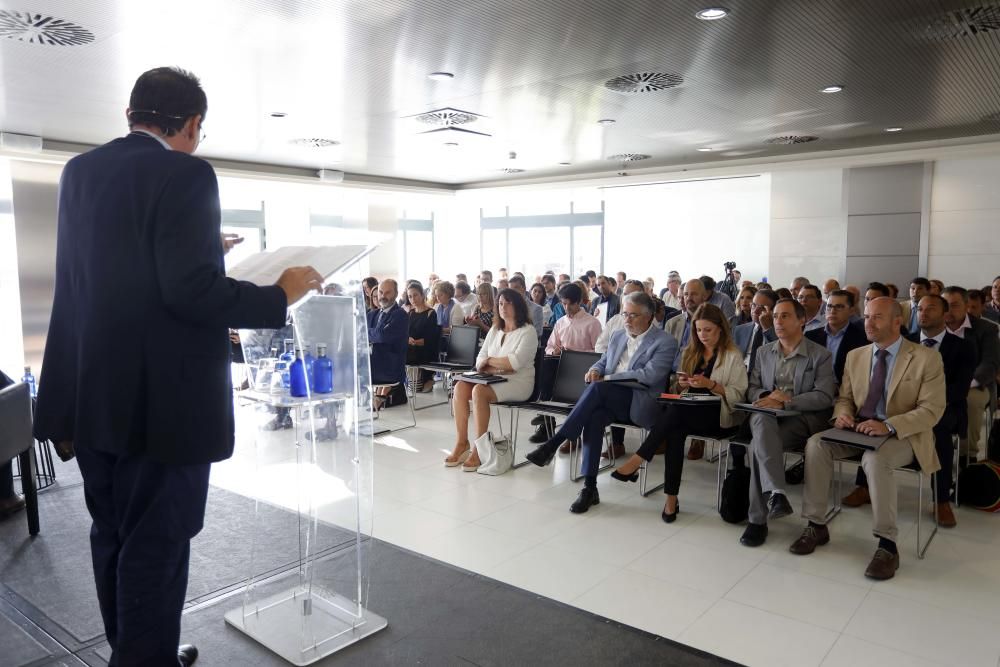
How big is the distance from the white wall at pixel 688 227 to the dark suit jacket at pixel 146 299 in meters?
11.7

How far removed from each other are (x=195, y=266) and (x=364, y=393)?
1.11m

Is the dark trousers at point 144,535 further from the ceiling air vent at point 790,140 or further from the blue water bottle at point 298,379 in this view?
the ceiling air vent at point 790,140

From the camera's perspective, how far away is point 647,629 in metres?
2.84

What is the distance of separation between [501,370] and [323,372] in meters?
2.90

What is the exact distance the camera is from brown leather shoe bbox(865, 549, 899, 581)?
333 cm

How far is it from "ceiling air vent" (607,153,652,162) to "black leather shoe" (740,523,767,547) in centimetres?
728

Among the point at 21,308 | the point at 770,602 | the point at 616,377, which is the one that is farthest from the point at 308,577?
the point at 21,308

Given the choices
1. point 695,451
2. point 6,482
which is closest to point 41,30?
point 6,482

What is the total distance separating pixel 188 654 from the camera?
2.54 meters

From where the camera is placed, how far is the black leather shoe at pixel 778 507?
12.4 ft

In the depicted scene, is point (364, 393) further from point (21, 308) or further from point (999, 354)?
point (21, 308)

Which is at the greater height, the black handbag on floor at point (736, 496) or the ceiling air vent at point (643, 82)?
the ceiling air vent at point (643, 82)

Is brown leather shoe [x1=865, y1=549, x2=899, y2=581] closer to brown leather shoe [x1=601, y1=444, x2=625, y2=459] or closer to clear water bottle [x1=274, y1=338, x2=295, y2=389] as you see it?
brown leather shoe [x1=601, y1=444, x2=625, y2=459]

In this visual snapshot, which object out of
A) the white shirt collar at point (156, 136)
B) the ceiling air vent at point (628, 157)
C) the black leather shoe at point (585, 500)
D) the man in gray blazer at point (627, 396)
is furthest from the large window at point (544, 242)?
the white shirt collar at point (156, 136)
